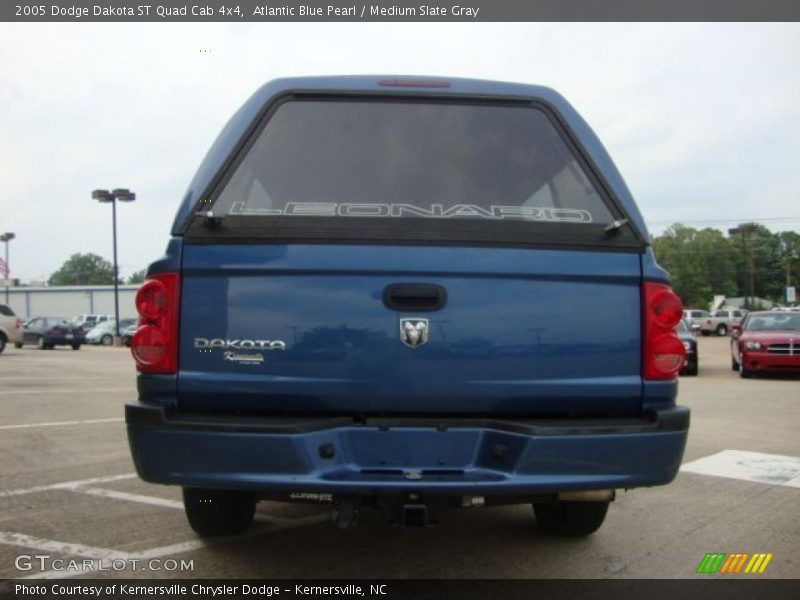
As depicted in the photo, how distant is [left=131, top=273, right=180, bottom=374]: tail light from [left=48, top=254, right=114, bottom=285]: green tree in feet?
515

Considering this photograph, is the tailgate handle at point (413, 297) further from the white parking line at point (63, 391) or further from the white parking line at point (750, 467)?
the white parking line at point (63, 391)

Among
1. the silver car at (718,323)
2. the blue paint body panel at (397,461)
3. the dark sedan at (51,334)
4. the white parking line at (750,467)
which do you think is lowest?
the silver car at (718,323)

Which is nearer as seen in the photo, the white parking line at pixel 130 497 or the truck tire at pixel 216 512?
the truck tire at pixel 216 512

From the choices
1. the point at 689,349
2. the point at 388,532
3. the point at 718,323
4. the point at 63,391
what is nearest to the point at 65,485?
the point at 388,532

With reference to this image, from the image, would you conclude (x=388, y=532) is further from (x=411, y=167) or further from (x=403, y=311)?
(x=411, y=167)

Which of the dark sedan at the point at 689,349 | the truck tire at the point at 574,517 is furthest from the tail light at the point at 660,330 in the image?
the dark sedan at the point at 689,349

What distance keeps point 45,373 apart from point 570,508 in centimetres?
1587

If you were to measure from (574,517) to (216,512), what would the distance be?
200 cm

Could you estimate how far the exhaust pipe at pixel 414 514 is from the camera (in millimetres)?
2838

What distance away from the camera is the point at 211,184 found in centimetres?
317

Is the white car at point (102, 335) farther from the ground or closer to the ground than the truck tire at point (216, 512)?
closer to the ground

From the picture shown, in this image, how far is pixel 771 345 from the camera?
50.2 ft

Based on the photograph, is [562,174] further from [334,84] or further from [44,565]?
[44,565]

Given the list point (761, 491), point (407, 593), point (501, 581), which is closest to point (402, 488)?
point (407, 593)
